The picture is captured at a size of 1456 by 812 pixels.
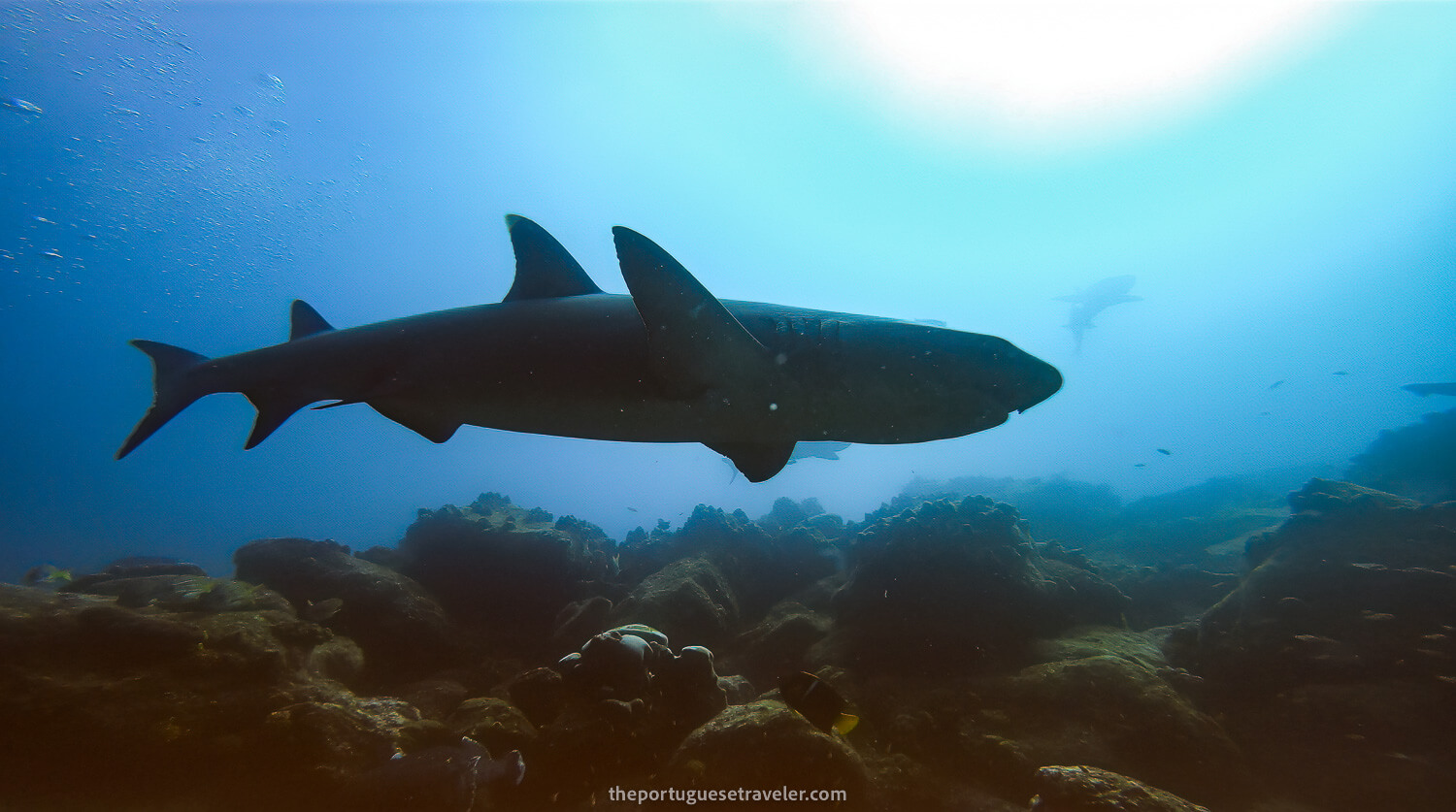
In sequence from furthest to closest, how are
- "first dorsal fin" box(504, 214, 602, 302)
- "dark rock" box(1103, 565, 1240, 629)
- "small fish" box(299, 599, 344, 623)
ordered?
1. "dark rock" box(1103, 565, 1240, 629)
2. "small fish" box(299, 599, 344, 623)
3. "first dorsal fin" box(504, 214, 602, 302)

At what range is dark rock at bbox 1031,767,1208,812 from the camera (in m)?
3.44

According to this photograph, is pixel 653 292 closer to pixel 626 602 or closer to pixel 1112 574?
pixel 626 602

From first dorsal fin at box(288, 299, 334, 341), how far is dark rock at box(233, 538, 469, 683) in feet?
16.3

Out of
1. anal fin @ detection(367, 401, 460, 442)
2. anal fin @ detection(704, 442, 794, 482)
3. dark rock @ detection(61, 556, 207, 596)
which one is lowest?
dark rock @ detection(61, 556, 207, 596)

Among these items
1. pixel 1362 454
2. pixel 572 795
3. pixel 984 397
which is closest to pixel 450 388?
pixel 984 397

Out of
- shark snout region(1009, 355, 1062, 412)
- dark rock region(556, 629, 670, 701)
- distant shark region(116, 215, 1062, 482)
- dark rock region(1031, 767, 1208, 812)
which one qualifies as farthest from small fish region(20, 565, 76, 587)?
dark rock region(1031, 767, 1208, 812)

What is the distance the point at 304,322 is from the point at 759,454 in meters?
4.04

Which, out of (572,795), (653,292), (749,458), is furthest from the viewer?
(572,795)

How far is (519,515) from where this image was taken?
527 inches

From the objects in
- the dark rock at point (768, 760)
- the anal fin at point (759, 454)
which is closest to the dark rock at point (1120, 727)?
the dark rock at point (768, 760)

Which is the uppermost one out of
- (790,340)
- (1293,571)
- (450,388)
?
(790,340)

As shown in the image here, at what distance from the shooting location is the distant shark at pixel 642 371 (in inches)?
97.4

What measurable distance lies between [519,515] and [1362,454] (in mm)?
39086

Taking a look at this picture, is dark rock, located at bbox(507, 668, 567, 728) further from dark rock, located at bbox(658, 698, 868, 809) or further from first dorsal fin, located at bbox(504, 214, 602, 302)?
first dorsal fin, located at bbox(504, 214, 602, 302)
